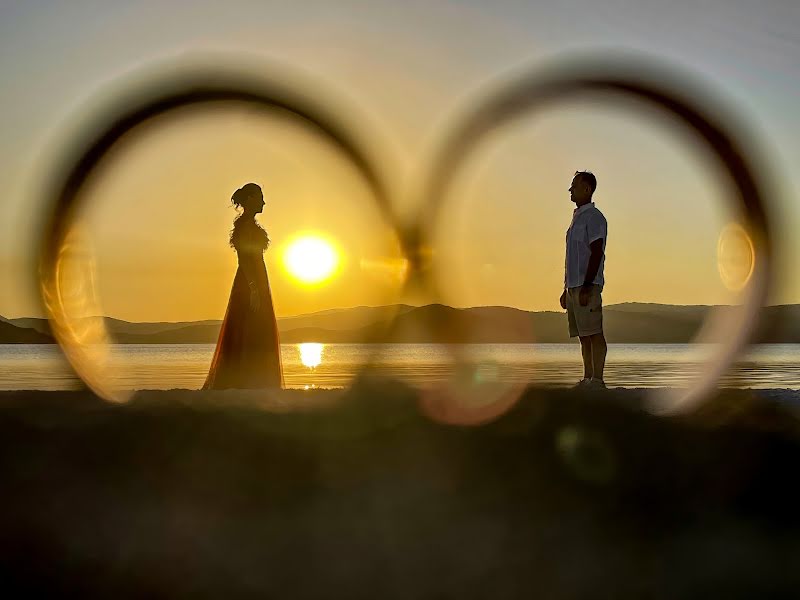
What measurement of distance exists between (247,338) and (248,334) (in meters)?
0.05

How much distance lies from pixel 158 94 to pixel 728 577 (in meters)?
5.85

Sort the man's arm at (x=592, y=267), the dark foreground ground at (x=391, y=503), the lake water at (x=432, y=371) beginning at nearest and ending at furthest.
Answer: the dark foreground ground at (x=391, y=503)
the man's arm at (x=592, y=267)
the lake water at (x=432, y=371)

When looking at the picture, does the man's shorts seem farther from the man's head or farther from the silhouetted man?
the man's head

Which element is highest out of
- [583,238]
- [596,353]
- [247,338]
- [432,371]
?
[432,371]

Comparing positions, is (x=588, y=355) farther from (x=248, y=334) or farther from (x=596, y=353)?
(x=248, y=334)

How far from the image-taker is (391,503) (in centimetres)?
423

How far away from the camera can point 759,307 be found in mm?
7277

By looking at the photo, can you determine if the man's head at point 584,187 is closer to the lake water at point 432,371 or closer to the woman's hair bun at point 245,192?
the lake water at point 432,371

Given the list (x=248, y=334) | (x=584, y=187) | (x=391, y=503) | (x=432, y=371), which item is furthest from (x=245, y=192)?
(x=432, y=371)

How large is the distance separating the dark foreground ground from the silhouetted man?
2.94m

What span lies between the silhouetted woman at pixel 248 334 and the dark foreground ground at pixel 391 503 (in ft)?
16.1

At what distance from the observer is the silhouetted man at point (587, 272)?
8.07 metres

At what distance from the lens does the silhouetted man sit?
26.5 ft

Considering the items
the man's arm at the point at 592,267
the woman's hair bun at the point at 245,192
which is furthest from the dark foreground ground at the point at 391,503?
the woman's hair bun at the point at 245,192
